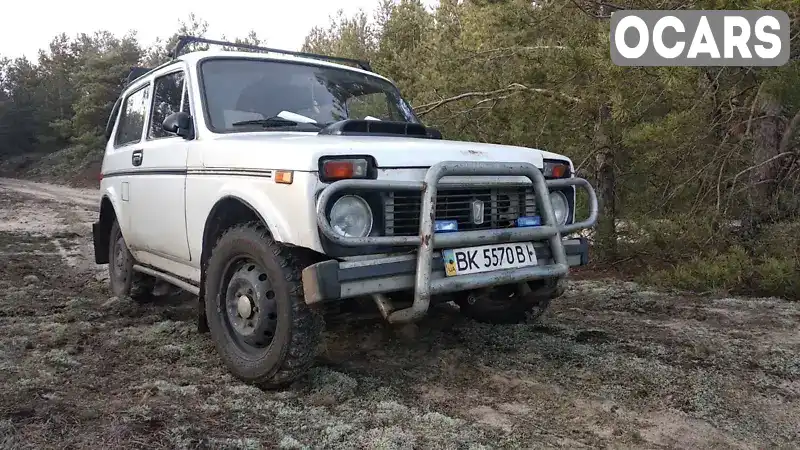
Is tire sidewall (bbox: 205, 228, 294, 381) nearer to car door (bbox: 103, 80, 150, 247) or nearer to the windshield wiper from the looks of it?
the windshield wiper

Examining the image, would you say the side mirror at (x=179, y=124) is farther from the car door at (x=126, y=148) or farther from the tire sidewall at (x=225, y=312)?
the car door at (x=126, y=148)

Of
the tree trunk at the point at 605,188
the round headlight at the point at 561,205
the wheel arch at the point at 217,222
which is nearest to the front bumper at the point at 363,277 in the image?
the wheel arch at the point at 217,222

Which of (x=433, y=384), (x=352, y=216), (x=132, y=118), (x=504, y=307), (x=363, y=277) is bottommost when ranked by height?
(x=433, y=384)

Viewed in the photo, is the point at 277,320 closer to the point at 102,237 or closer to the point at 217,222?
the point at 217,222

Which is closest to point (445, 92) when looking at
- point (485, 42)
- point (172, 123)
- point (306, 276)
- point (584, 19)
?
point (485, 42)

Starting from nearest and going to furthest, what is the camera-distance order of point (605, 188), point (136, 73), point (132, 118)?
point (132, 118), point (136, 73), point (605, 188)

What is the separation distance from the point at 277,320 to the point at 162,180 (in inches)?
67.5

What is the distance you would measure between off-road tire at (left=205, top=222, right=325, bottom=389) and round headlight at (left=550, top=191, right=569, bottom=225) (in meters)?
1.68

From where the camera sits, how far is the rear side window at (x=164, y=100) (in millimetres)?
4264

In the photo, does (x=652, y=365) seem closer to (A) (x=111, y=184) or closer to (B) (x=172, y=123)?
(B) (x=172, y=123)

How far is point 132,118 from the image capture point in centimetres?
522

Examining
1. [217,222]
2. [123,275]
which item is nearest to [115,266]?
[123,275]

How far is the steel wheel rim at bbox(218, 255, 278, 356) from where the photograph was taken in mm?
3164

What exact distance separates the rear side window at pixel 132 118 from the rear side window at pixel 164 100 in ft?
0.79
